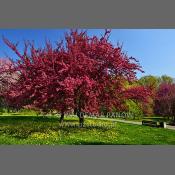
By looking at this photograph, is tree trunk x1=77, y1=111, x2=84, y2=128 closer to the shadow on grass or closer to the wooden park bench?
the shadow on grass

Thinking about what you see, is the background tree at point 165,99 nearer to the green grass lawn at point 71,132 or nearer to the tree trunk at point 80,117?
the green grass lawn at point 71,132

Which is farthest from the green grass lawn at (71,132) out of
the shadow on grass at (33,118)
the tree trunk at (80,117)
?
the tree trunk at (80,117)

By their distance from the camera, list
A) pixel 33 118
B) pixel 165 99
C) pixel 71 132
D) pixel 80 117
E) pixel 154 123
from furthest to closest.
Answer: pixel 165 99
pixel 154 123
pixel 33 118
pixel 80 117
pixel 71 132

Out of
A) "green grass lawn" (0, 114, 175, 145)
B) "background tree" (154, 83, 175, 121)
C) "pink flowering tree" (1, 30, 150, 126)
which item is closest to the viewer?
"green grass lawn" (0, 114, 175, 145)

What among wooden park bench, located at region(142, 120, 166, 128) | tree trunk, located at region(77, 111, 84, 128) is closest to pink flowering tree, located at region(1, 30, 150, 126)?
tree trunk, located at region(77, 111, 84, 128)

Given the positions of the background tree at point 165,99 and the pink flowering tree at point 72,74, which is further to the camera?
the background tree at point 165,99

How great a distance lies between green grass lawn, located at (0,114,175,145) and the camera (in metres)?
14.2

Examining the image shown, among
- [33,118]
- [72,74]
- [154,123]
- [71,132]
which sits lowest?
[71,132]

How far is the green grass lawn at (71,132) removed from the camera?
14.2m

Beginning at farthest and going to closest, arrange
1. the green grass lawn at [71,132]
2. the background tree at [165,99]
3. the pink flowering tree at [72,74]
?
the background tree at [165,99], the pink flowering tree at [72,74], the green grass lawn at [71,132]

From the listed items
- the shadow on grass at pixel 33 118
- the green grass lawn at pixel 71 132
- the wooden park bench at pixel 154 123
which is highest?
the shadow on grass at pixel 33 118

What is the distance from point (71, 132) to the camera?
49.3 ft

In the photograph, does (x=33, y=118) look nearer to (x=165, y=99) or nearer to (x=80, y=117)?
(x=80, y=117)

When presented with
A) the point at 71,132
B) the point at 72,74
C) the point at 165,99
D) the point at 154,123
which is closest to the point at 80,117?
the point at 71,132
